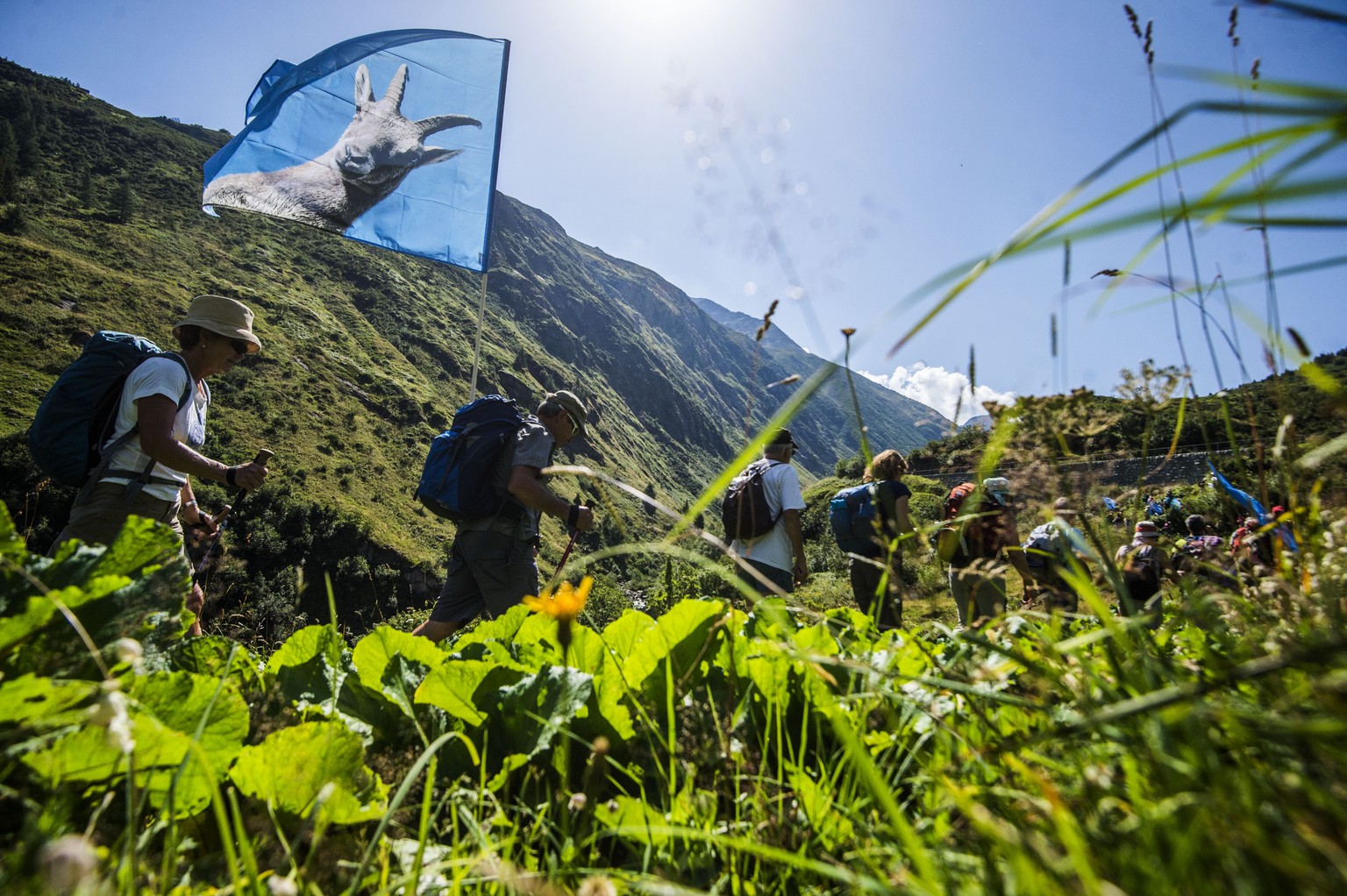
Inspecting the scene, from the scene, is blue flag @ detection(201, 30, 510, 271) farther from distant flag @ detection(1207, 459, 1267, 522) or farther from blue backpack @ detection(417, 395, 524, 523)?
distant flag @ detection(1207, 459, 1267, 522)

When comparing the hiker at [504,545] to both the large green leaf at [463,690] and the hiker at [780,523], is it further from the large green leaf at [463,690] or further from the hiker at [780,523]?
the large green leaf at [463,690]

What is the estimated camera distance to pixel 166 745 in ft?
2.53

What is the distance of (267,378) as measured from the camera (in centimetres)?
5306

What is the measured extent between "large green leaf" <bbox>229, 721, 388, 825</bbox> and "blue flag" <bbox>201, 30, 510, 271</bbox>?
7206mm

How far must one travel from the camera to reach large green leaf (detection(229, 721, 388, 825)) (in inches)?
34.7

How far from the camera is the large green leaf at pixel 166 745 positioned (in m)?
0.69

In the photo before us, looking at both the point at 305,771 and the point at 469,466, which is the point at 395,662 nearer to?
the point at 305,771

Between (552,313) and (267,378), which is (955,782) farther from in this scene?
(552,313)

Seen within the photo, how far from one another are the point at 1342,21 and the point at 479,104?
9.15 m

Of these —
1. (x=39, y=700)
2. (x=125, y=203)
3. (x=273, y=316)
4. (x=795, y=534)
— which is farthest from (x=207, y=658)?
(x=125, y=203)

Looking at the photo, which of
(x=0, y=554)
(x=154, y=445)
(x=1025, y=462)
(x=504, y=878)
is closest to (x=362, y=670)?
(x=0, y=554)

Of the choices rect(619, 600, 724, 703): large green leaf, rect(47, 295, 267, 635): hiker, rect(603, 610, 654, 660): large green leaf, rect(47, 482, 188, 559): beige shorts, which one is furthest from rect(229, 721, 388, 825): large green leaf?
rect(47, 482, 188, 559): beige shorts

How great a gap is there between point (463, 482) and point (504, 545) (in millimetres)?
469

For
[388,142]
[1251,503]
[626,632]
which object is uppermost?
[388,142]
